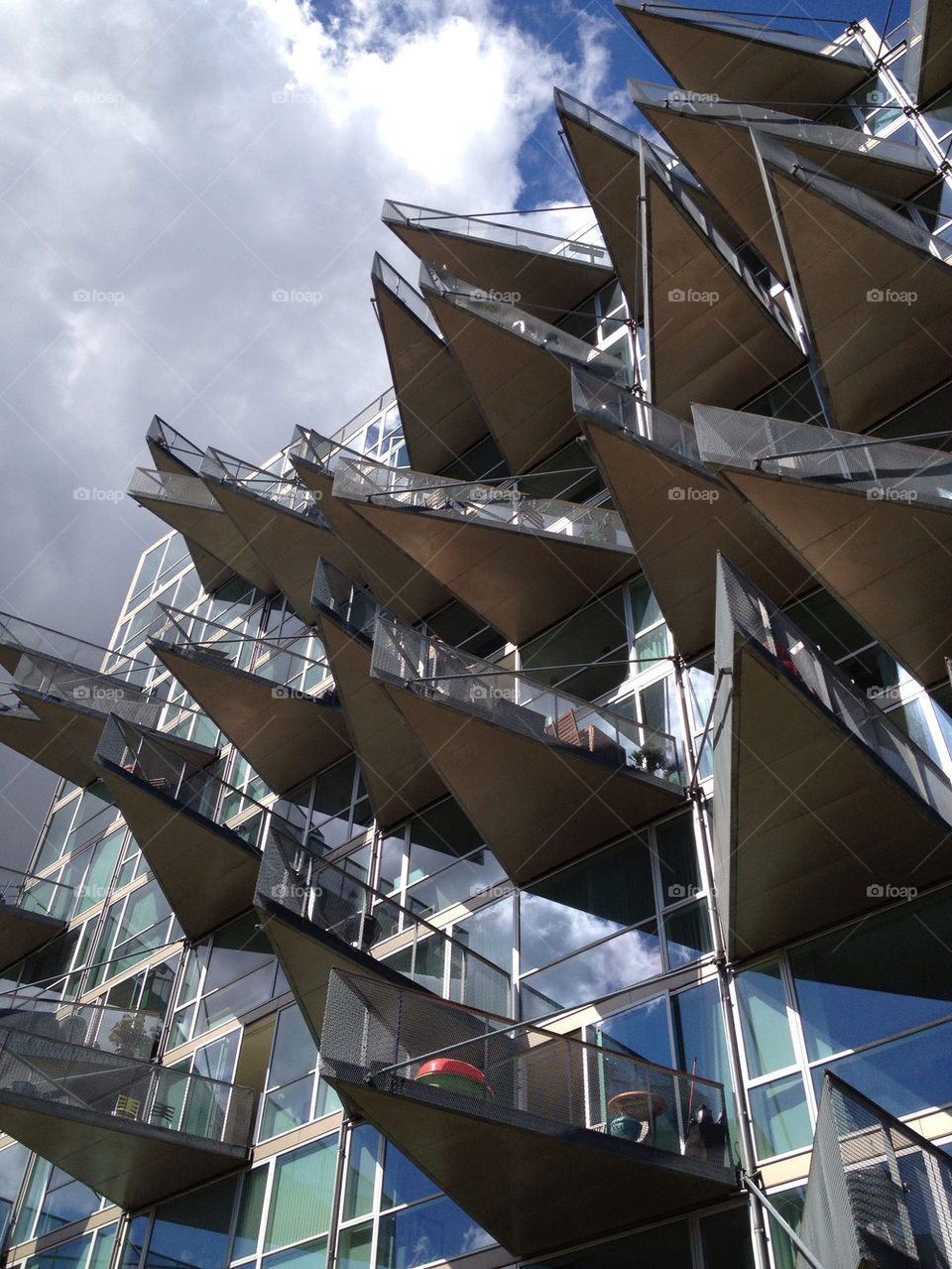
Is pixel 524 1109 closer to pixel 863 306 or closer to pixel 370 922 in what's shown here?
pixel 370 922

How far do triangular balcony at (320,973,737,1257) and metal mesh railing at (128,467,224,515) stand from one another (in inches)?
644

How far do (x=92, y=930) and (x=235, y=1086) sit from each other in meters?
7.57

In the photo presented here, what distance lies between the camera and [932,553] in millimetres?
10336

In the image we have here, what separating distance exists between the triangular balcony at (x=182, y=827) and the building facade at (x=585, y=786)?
0.21 ft

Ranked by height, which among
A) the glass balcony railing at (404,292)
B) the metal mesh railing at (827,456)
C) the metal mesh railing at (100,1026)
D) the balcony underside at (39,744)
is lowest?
the metal mesh railing at (100,1026)

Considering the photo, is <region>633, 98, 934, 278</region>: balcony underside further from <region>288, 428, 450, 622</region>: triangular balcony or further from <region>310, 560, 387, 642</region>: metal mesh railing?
<region>310, 560, 387, 642</region>: metal mesh railing

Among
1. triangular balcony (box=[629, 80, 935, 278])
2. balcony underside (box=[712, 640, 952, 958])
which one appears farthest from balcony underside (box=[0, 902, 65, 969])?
triangular balcony (box=[629, 80, 935, 278])

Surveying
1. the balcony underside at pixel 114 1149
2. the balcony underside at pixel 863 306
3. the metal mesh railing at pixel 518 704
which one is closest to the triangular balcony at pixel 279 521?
the metal mesh railing at pixel 518 704

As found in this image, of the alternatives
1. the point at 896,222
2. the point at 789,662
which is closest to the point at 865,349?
the point at 896,222

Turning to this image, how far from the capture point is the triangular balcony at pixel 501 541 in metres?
15.5

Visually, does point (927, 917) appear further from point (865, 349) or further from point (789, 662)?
point (865, 349)

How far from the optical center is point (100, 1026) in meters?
15.2

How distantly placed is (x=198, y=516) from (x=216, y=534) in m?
0.60

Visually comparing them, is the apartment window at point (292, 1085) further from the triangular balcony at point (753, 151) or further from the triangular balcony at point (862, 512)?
the triangular balcony at point (753, 151)
